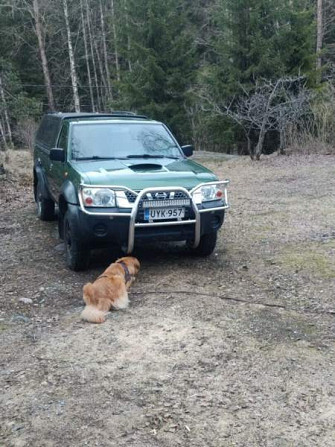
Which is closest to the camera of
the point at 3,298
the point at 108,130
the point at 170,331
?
the point at 170,331

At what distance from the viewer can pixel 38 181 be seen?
27.5ft

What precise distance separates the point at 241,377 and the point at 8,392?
1587mm

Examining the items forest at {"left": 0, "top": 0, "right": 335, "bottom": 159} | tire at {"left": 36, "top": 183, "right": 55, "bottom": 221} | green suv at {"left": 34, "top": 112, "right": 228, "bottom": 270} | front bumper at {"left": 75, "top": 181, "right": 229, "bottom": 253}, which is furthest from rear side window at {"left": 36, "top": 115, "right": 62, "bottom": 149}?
forest at {"left": 0, "top": 0, "right": 335, "bottom": 159}

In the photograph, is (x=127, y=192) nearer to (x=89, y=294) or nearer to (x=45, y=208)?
(x=89, y=294)

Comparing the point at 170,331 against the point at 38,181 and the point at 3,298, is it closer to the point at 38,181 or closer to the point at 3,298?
the point at 3,298

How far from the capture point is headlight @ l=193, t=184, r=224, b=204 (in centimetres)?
523

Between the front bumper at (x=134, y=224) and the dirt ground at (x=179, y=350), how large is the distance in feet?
1.66

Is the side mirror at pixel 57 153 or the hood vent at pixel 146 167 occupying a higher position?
the side mirror at pixel 57 153

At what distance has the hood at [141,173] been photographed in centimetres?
508

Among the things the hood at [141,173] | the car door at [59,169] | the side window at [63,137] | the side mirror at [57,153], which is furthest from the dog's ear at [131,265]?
the side window at [63,137]

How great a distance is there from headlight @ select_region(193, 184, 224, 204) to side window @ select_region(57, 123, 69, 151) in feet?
6.80

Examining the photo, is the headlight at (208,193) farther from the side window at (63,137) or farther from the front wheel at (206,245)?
the side window at (63,137)

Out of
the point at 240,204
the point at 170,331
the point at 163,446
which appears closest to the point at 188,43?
the point at 240,204

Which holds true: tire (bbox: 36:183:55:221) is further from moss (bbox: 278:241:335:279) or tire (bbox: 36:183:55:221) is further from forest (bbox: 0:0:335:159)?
forest (bbox: 0:0:335:159)
